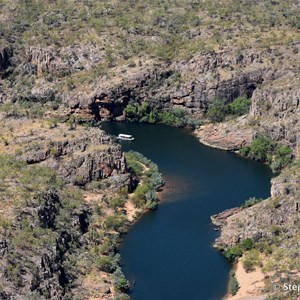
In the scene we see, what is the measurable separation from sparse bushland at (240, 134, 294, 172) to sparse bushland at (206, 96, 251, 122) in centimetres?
1290

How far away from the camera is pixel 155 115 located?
166m

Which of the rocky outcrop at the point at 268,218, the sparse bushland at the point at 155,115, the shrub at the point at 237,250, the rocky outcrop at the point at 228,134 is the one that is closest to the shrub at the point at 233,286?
the shrub at the point at 237,250

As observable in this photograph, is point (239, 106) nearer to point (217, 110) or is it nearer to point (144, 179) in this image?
point (217, 110)

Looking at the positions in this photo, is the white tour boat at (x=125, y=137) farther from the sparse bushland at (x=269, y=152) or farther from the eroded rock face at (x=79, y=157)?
the eroded rock face at (x=79, y=157)

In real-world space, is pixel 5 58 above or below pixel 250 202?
above

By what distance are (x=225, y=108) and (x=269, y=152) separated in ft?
65.1

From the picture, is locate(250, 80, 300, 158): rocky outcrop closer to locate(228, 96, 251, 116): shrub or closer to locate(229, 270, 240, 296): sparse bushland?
locate(228, 96, 251, 116): shrub

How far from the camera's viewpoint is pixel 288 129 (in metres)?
148

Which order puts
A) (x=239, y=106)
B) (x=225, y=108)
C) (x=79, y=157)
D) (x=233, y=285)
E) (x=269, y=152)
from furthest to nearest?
(x=225, y=108), (x=239, y=106), (x=269, y=152), (x=79, y=157), (x=233, y=285)

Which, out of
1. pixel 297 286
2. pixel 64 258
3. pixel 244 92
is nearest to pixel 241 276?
pixel 297 286

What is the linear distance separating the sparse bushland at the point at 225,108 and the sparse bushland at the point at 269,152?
12.9m

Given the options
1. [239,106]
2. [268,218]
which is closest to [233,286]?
[268,218]

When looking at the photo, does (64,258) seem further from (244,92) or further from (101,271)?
(244,92)

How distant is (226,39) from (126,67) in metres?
18.4
